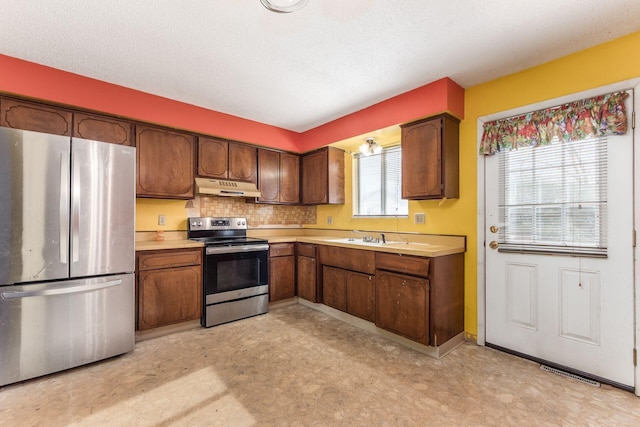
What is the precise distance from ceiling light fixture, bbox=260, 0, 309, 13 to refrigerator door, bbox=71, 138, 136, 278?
5.80ft

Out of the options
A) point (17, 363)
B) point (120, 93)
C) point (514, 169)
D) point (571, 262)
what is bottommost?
point (17, 363)

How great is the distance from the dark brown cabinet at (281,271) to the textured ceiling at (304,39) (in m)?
2.02

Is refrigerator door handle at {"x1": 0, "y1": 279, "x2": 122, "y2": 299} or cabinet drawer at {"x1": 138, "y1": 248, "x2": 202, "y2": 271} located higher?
cabinet drawer at {"x1": 138, "y1": 248, "x2": 202, "y2": 271}

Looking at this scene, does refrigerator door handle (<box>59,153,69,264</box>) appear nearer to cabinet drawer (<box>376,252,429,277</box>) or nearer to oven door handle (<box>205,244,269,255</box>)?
oven door handle (<box>205,244,269,255</box>)

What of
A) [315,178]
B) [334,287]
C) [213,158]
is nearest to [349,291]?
[334,287]

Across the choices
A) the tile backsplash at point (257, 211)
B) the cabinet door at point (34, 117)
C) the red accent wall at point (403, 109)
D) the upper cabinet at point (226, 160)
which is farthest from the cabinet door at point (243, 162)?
the cabinet door at point (34, 117)

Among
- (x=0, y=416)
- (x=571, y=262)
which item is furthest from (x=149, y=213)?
(x=571, y=262)

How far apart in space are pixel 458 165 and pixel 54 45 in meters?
3.64

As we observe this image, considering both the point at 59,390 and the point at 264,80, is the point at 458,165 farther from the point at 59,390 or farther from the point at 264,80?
the point at 59,390

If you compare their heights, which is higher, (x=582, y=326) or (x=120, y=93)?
(x=120, y=93)

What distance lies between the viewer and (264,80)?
109 inches

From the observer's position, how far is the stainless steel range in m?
3.17

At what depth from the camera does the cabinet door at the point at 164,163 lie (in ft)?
10.1

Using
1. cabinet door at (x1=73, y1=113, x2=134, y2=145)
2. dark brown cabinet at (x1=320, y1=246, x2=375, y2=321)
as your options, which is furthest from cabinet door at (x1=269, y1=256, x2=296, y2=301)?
cabinet door at (x1=73, y1=113, x2=134, y2=145)
